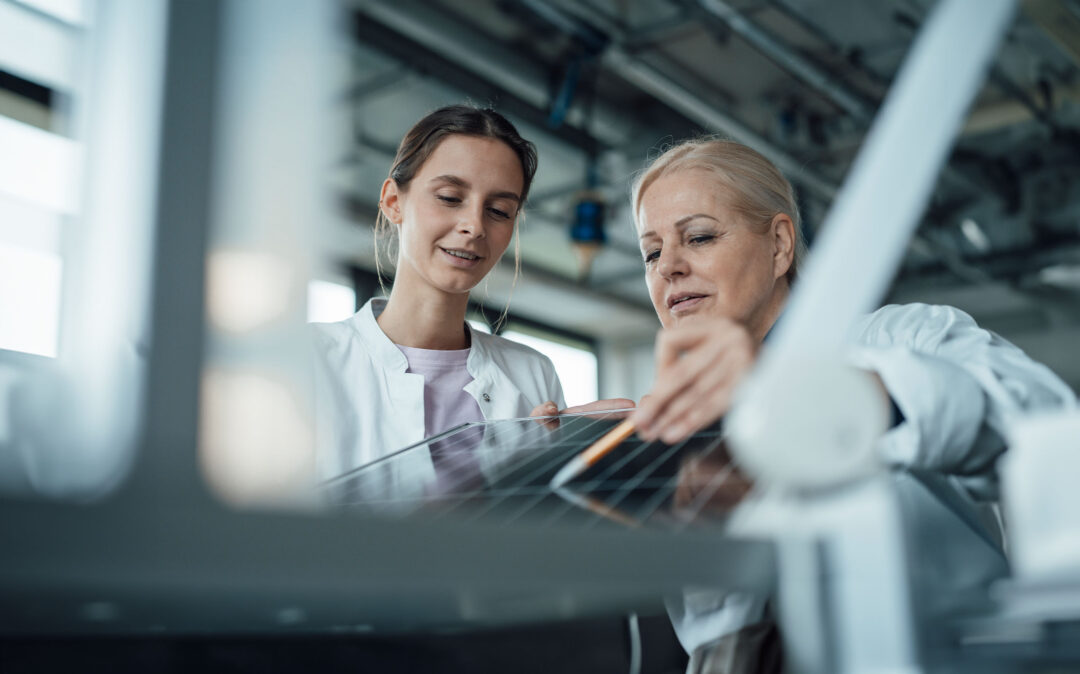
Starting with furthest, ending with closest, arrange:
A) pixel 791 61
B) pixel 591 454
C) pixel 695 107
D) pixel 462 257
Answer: pixel 695 107 → pixel 791 61 → pixel 462 257 → pixel 591 454

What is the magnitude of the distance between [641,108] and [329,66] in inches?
175

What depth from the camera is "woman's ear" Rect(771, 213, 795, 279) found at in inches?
56.8

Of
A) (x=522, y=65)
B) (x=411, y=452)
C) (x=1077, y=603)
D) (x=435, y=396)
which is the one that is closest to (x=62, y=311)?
(x=1077, y=603)

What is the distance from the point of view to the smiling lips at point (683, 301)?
4.51 ft

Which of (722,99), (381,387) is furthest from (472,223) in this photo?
(722,99)

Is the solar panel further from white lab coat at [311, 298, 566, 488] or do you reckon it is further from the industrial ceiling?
the industrial ceiling

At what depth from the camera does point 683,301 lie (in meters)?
1.39

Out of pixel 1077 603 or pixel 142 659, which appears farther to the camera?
pixel 142 659

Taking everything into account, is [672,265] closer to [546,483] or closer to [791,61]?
[546,483]

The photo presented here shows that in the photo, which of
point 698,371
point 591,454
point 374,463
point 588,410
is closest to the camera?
point 698,371

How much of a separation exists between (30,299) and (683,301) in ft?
3.73

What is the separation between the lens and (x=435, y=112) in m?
1.62

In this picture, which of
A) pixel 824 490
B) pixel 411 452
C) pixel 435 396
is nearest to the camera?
pixel 824 490

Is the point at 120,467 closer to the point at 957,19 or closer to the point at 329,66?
the point at 329,66
